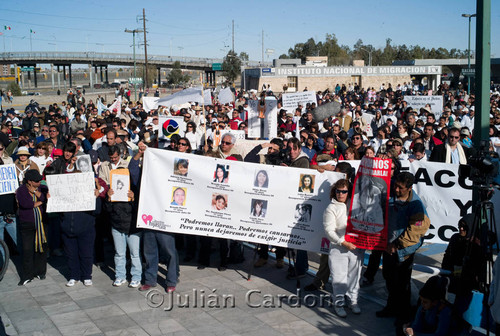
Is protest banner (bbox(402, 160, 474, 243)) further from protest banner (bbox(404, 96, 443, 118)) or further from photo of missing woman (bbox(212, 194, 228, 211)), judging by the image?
protest banner (bbox(404, 96, 443, 118))

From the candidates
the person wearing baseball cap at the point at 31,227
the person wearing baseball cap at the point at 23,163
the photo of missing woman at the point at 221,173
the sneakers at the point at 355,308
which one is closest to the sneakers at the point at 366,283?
the sneakers at the point at 355,308

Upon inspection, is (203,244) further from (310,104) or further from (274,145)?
(310,104)

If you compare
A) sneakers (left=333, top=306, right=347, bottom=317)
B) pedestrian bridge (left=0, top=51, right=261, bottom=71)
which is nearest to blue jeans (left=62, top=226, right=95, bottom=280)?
sneakers (left=333, top=306, right=347, bottom=317)

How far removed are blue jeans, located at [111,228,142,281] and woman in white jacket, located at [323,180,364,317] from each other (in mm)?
2631

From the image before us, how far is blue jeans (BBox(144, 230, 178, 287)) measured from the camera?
7.17 m

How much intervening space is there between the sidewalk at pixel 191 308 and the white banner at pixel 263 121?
5.02 metres

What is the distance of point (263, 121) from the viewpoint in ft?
41.2

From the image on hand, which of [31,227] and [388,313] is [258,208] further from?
[31,227]

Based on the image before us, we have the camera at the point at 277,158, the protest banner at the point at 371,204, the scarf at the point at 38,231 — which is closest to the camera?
the protest banner at the point at 371,204

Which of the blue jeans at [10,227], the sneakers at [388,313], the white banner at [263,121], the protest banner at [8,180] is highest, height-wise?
the white banner at [263,121]

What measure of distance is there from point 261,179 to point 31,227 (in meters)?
3.36

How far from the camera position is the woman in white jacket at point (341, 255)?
20.7 ft

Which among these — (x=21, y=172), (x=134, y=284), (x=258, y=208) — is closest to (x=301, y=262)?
(x=258, y=208)

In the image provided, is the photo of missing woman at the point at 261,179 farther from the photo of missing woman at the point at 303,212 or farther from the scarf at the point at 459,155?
the scarf at the point at 459,155
